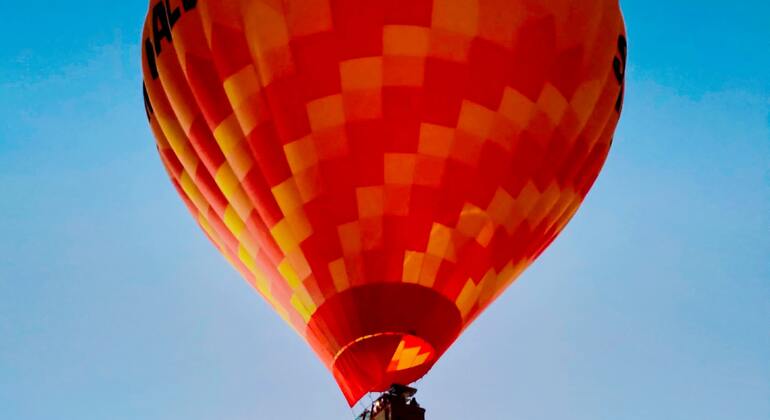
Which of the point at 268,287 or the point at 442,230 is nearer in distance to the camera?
the point at 442,230

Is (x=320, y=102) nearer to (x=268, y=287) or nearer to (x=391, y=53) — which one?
(x=391, y=53)

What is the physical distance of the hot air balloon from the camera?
1145cm

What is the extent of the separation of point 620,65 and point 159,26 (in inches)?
193

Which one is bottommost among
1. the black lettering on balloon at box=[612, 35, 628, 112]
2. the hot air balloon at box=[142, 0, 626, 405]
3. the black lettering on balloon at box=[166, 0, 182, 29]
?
the hot air balloon at box=[142, 0, 626, 405]

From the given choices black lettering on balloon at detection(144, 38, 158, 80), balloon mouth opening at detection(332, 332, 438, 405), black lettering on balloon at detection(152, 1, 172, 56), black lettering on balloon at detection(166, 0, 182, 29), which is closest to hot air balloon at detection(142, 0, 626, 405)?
balloon mouth opening at detection(332, 332, 438, 405)

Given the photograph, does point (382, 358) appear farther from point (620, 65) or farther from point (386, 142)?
point (620, 65)

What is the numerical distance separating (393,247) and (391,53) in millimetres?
1835

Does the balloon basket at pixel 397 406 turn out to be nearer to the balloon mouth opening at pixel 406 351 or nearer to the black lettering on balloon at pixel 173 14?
the balloon mouth opening at pixel 406 351

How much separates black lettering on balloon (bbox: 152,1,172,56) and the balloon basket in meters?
4.25

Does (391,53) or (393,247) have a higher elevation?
(391,53)

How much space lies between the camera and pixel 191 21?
1209 centimetres

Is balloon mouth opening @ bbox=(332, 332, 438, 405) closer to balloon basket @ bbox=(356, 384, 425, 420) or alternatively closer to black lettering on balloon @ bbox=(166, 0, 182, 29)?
balloon basket @ bbox=(356, 384, 425, 420)

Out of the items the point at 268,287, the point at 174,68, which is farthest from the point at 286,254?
the point at 174,68

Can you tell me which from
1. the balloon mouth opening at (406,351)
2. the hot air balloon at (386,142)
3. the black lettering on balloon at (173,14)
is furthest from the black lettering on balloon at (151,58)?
the balloon mouth opening at (406,351)
